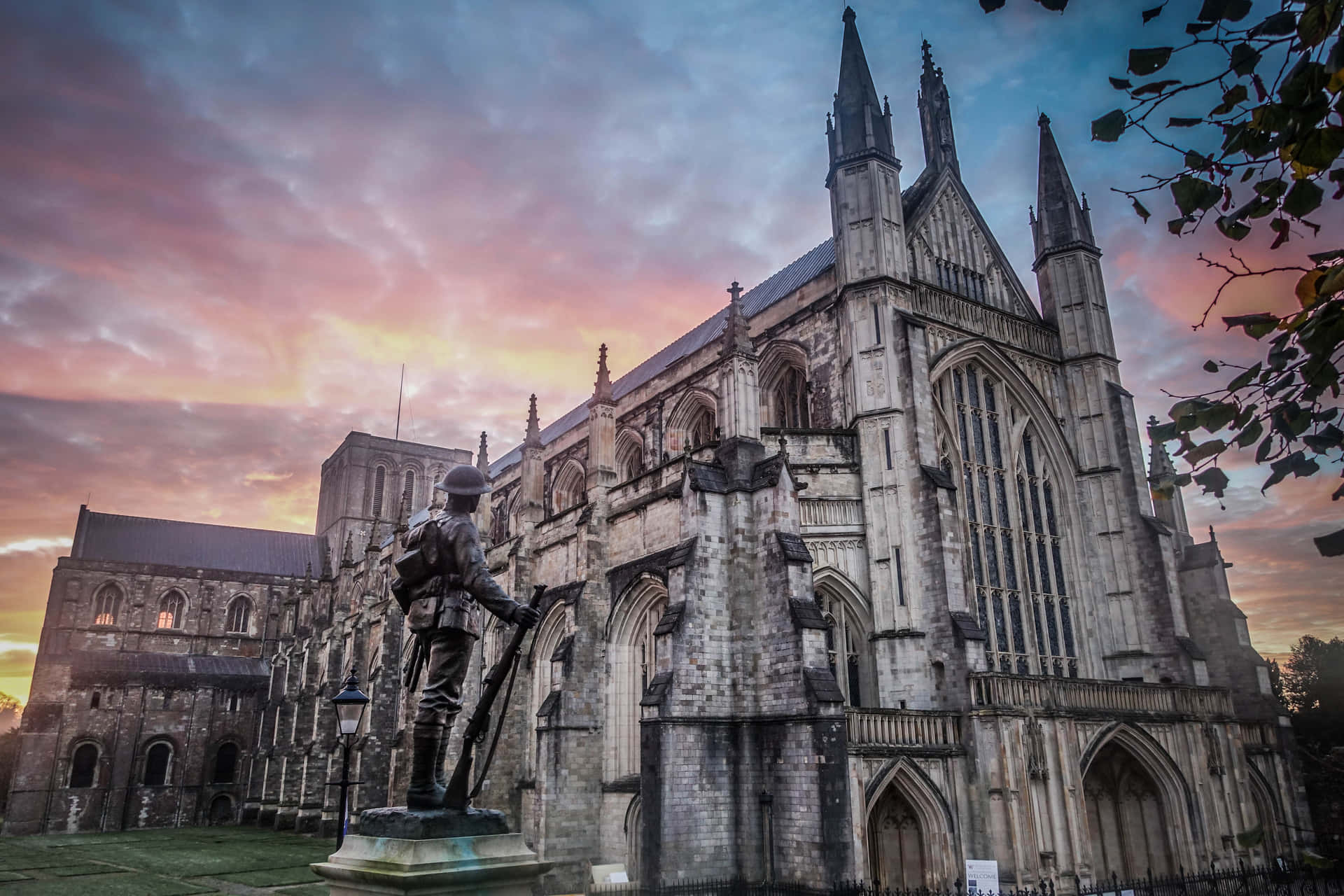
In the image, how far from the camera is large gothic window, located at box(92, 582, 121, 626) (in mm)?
54375

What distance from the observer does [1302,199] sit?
11.7 feet

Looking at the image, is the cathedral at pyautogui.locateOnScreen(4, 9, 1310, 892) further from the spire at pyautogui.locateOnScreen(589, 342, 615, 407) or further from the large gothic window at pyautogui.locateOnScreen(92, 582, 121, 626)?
the large gothic window at pyautogui.locateOnScreen(92, 582, 121, 626)

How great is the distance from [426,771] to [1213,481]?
4654 millimetres

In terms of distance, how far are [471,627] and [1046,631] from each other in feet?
71.7

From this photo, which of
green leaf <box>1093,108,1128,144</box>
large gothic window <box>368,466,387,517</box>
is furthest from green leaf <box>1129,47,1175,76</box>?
large gothic window <box>368,466,387,517</box>

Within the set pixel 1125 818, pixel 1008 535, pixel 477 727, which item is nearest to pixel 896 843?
pixel 1125 818

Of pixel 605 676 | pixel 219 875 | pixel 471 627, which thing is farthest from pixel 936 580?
pixel 219 875

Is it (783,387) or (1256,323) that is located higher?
(783,387)

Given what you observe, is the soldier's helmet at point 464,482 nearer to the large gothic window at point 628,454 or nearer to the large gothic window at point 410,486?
the large gothic window at point 628,454

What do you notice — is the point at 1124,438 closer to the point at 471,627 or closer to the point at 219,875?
the point at 471,627

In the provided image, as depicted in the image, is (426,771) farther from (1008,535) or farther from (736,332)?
(1008,535)

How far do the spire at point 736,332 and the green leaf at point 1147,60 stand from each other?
17425 millimetres

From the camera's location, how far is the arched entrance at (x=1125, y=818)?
20375mm

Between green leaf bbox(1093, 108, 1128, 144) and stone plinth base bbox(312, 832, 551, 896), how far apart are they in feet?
15.4
